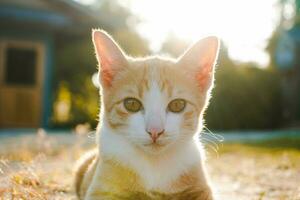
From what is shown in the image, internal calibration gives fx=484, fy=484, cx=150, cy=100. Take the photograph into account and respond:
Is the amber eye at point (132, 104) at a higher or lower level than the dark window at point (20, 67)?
lower

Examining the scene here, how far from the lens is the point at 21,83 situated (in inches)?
675

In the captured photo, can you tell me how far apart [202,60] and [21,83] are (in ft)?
45.7

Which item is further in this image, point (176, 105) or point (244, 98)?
point (244, 98)

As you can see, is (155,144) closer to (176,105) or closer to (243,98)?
(176,105)

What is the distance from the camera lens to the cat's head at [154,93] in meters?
3.55

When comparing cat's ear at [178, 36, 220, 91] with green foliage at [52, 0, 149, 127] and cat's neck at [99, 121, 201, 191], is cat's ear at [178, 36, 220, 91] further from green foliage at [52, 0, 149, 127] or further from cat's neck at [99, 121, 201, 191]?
green foliage at [52, 0, 149, 127]

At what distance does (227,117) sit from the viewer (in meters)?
21.0

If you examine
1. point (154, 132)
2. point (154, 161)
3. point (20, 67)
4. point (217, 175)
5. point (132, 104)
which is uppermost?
point (20, 67)

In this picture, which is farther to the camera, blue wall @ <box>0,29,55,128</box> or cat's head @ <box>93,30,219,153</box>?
blue wall @ <box>0,29,55,128</box>

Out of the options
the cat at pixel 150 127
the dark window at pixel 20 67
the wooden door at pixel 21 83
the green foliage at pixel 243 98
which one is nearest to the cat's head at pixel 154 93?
the cat at pixel 150 127

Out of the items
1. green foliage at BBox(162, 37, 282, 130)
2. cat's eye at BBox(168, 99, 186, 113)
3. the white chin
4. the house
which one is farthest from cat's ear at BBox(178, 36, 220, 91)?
green foliage at BBox(162, 37, 282, 130)

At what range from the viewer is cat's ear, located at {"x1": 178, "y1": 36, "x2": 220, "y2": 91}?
13.4 feet

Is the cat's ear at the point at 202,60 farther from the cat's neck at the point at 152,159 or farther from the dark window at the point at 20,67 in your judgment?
the dark window at the point at 20,67

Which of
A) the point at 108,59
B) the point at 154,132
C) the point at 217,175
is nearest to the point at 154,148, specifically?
the point at 154,132
